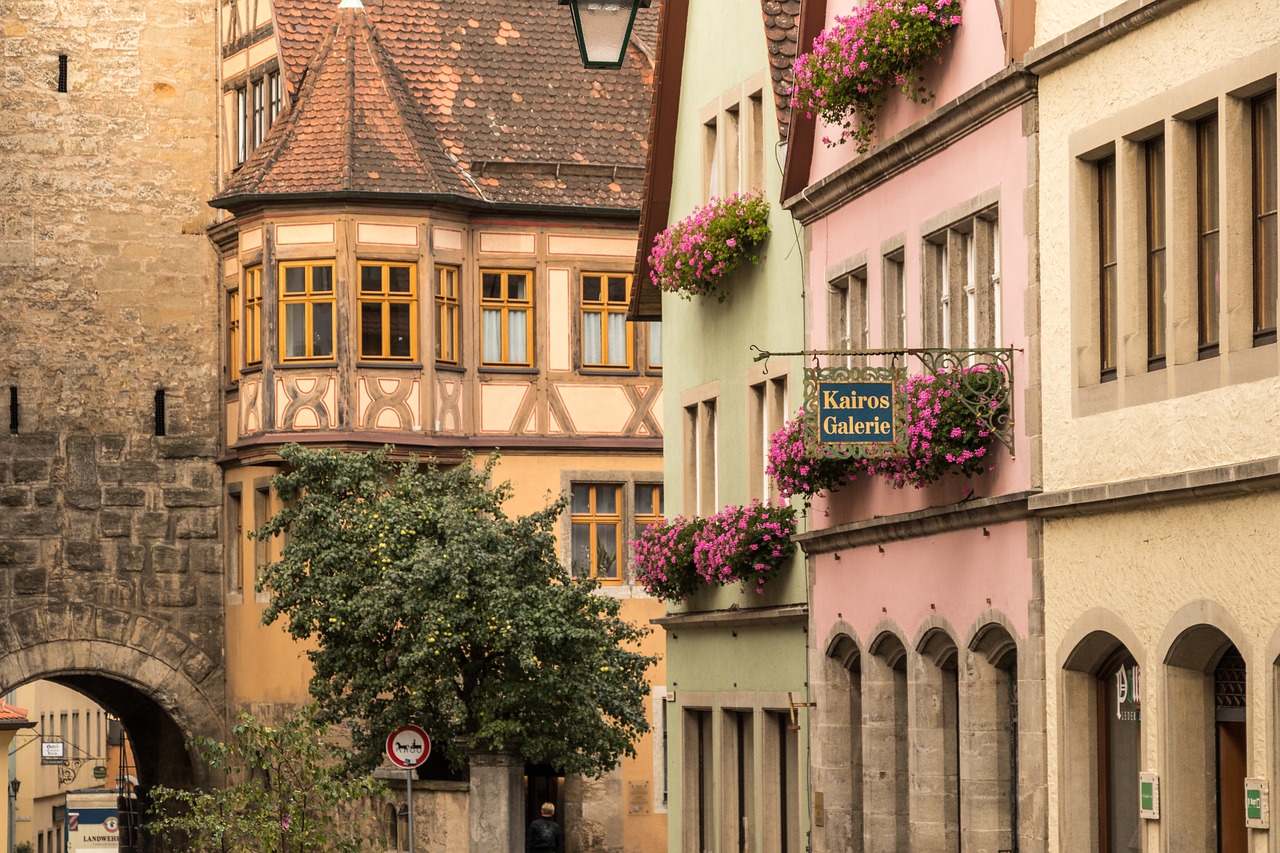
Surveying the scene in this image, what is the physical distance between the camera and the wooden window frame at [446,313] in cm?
3328

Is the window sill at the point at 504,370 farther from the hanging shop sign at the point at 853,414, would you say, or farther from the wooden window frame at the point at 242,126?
the hanging shop sign at the point at 853,414

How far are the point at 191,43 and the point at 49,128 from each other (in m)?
2.29

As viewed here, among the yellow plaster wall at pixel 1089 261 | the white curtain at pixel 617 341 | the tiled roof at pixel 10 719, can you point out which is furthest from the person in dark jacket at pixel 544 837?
the yellow plaster wall at pixel 1089 261

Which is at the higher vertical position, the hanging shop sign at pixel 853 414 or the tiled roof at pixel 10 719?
the hanging shop sign at pixel 853 414

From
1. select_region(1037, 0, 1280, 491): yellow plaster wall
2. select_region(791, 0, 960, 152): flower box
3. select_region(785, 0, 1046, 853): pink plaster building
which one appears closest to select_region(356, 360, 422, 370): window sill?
select_region(785, 0, 1046, 853): pink plaster building

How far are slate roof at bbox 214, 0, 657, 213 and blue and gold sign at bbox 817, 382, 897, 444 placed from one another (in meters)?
17.7

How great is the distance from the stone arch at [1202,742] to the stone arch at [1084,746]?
40.8 inches

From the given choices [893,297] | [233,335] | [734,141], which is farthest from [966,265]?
[233,335]

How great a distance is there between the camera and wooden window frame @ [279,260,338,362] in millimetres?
32750

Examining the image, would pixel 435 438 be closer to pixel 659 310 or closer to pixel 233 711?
pixel 233 711

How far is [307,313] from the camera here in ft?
108

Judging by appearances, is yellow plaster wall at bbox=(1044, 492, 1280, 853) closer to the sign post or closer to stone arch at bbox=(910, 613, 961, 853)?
stone arch at bbox=(910, 613, 961, 853)

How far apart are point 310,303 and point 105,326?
4.31m

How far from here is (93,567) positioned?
35.6m
